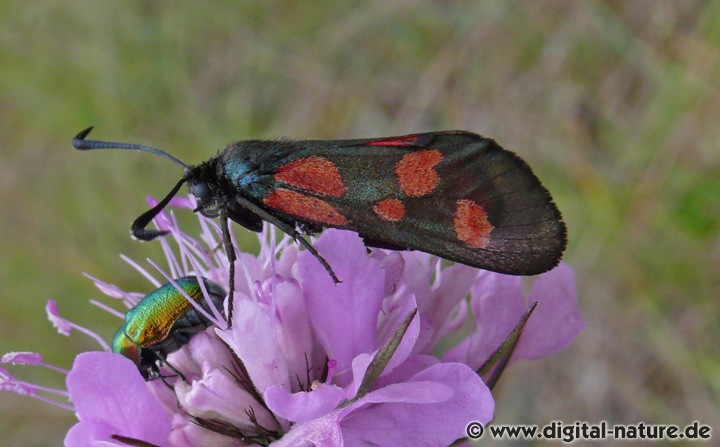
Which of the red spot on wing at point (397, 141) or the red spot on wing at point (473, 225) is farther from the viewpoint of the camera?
the red spot on wing at point (397, 141)

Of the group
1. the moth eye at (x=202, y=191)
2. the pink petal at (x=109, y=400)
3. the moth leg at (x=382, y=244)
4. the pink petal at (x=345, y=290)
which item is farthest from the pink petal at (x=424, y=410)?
the moth eye at (x=202, y=191)

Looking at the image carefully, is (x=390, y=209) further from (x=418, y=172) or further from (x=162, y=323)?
(x=162, y=323)

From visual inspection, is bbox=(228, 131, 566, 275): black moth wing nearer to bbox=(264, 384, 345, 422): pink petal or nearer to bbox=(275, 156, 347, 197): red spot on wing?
bbox=(275, 156, 347, 197): red spot on wing

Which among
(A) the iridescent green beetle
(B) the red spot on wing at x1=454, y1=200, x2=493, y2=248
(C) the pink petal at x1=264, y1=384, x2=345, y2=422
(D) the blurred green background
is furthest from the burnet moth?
(D) the blurred green background

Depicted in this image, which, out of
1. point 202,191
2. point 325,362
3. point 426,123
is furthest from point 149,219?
point 426,123

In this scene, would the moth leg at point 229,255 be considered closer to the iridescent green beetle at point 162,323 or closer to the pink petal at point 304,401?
the iridescent green beetle at point 162,323
